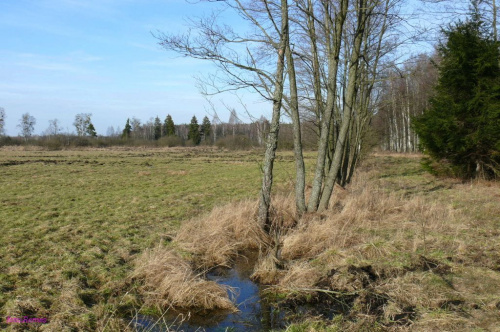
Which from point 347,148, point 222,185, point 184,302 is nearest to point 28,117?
point 222,185

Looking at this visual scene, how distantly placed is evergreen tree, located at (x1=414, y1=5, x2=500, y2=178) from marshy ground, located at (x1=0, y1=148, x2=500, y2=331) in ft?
13.8

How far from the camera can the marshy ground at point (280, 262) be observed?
4.09 meters

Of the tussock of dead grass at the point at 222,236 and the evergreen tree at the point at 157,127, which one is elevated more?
the evergreen tree at the point at 157,127

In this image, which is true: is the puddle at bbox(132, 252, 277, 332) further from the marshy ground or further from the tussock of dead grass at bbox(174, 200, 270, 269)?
the tussock of dead grass at bbox(174, 200, 270, 269)

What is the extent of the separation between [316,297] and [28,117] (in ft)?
270

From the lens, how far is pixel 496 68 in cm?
1372

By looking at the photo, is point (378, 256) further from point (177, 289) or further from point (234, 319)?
point (177, 289)

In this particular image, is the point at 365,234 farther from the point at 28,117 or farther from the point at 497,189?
the point at 28,117

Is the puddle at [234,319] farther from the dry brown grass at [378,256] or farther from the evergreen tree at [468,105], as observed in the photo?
the evergreen tree at [468,105]

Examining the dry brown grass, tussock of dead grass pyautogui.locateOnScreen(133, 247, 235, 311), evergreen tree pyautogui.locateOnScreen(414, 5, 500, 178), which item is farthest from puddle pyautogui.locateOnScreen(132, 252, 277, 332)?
evergreen tree pyautogui.locateOnScreen(414, 5, 500, 178)

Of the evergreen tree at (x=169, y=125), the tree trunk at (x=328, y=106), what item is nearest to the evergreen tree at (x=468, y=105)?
the tree trunk at (x=328, y=106)

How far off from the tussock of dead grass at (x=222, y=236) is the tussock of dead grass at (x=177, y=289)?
70 centimetres

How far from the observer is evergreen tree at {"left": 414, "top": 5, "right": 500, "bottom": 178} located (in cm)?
1340

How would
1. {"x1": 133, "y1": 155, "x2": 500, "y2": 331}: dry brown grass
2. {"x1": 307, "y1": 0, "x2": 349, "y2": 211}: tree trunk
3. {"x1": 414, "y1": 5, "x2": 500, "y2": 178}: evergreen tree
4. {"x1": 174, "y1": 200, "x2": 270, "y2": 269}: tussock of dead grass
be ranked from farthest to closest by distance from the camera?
{"x1": 414, "y1": 5, "x2": 500, "y2": 178}: evergreen tree < {"x1": 307, "y1": 0, "x2": 349, "y2": 211}: tree trunk < {"x1": 174, "y1": 200, "x2": 270, "y2": 269}: tussock of dead grass < {"x1": 133, "y1": 155, "x2": 500, "y2": 331}: dry brown grass
